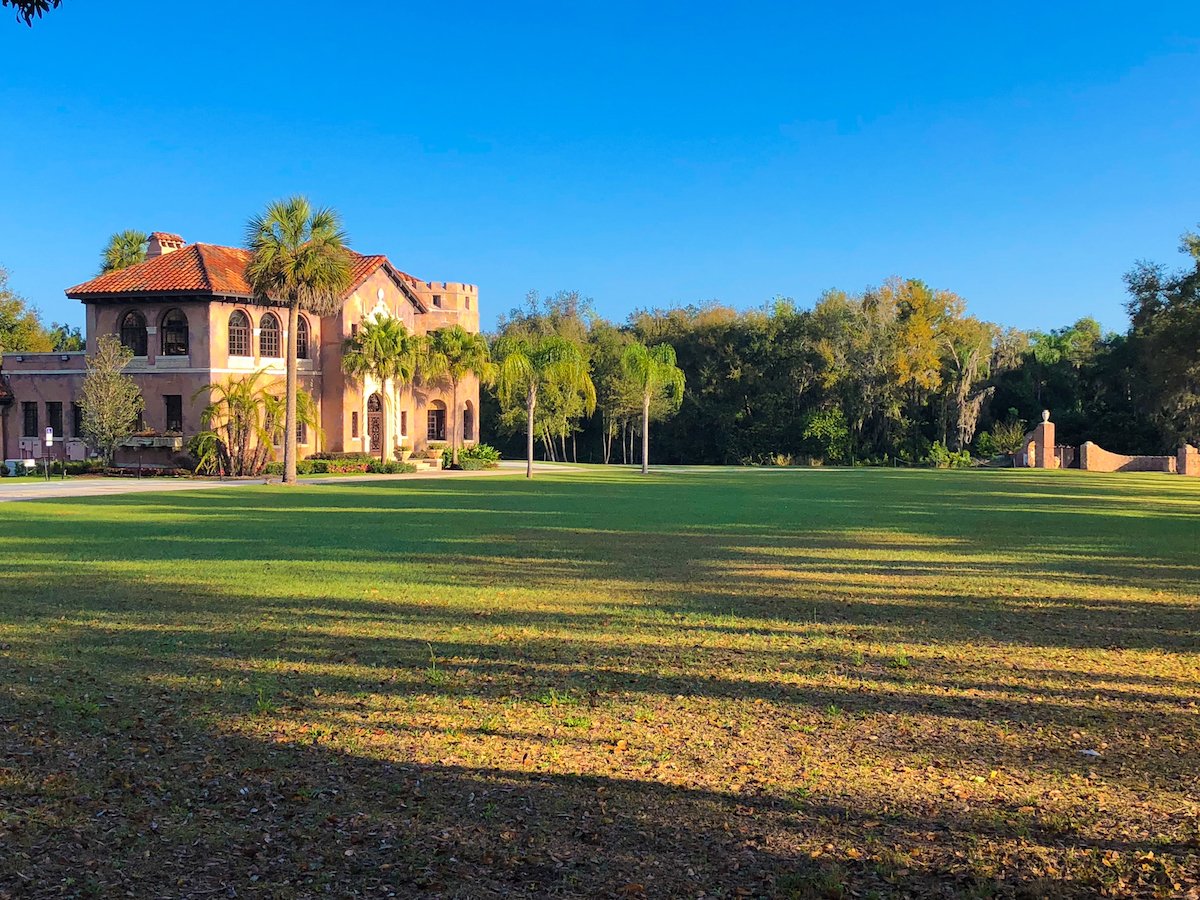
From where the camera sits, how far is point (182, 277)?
43.9 meters

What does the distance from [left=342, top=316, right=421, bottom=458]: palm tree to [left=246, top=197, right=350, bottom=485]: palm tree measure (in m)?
9.12

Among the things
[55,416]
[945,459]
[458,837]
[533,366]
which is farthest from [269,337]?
[458,837]

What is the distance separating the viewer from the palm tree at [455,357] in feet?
163

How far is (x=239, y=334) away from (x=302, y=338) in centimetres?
323

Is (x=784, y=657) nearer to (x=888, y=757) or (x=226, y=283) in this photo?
(x=888, y=757)

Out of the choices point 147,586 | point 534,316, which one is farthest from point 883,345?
point 147,586

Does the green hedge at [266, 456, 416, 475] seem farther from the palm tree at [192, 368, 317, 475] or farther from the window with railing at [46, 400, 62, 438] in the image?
the window with railing at [46, 400, 62, 438]

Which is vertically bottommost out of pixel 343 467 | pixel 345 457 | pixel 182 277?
pixel 343 467

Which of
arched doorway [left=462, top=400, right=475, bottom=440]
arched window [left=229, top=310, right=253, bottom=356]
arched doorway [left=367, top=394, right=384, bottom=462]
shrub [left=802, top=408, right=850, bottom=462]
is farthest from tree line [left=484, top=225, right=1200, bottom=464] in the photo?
arched window [left=229, top=310, right=253, bottom=356]

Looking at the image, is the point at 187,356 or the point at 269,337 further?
the point at 269,337

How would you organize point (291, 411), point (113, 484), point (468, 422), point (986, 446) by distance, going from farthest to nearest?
1. point (986, 446)
2. point (468, 422)
3. point (291, 411)
4. point (113, 484)

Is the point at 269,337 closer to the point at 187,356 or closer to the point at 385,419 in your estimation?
the point at 187,356

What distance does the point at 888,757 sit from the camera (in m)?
5.58

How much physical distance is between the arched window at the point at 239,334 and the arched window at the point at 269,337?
0.63 meters
